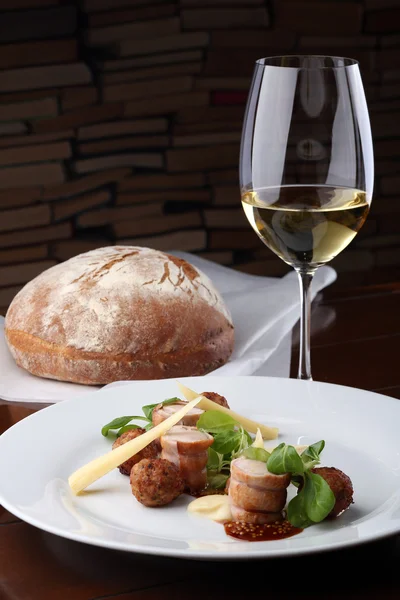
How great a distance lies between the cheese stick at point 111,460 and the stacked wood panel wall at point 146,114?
129 cm

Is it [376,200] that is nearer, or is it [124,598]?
[124,598]

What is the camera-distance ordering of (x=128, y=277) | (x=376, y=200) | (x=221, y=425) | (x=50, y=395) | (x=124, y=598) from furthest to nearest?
(x=376, y=200) < (x=128, y=277) < (x=50, y=395) < (x=221, y=425) < (x=124, y=598)

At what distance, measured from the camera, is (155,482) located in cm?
96

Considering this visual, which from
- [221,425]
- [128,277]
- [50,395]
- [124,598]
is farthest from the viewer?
[128,277]

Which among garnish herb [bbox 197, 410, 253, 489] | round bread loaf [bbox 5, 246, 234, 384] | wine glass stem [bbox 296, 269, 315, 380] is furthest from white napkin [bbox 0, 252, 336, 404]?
garnish herb [bbox 197, 410, 253, 489]

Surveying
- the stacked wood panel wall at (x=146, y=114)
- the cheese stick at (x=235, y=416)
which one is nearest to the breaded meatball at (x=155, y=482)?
the cheese stick at (x=235, y=416)

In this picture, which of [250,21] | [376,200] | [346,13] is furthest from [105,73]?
[376,200]

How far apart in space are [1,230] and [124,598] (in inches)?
65.3

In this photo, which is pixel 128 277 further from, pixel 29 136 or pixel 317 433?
pixel 29 136

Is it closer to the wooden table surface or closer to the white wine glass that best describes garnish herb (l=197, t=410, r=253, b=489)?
the wooden table surface

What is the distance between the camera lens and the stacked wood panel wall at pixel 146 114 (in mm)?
2363

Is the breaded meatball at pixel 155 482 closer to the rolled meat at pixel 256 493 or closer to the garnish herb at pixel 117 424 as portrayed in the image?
the rolled meat at pixel 256 493

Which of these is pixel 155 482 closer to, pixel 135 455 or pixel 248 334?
pixel 135 455

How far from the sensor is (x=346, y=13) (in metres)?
2.72
